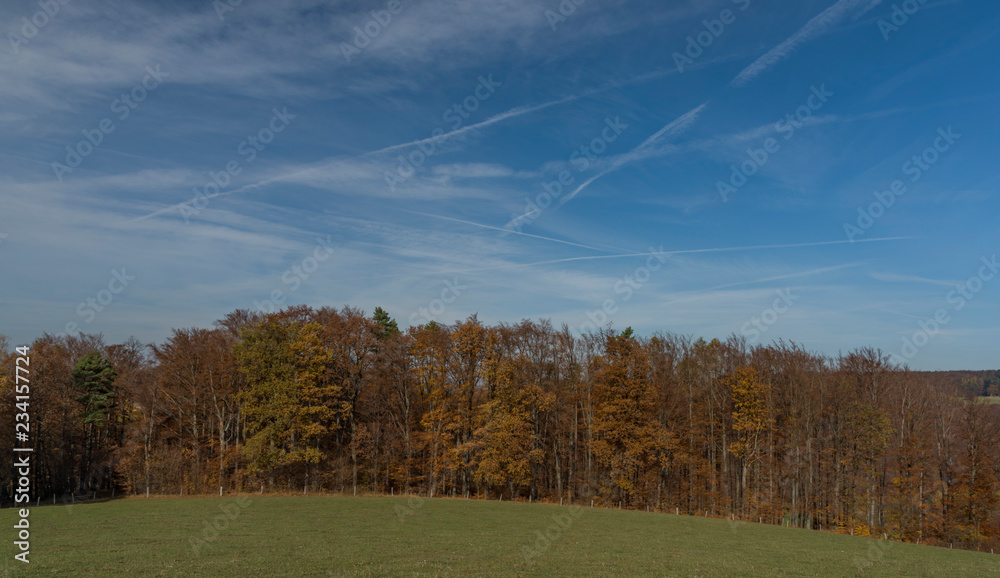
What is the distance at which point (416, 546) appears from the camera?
23.4 m

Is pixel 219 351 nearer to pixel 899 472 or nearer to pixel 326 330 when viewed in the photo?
pixel 326 330

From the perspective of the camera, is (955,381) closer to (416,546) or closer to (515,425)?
(515,425)

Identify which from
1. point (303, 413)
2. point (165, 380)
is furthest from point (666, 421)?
point (165, 380)

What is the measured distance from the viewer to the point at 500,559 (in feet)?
69.2

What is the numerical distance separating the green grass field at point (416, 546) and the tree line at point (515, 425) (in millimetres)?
12231

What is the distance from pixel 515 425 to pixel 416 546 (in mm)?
29134

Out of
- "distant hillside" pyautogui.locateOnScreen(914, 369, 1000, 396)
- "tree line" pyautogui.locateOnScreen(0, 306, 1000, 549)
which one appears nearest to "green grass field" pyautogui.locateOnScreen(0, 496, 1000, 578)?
"tree line" pyautogui.locateOnScreen(0, 306, 1000, 549)

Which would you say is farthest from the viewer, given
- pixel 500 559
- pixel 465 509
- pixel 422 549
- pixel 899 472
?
pixel 899 472

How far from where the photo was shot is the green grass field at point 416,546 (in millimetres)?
18422

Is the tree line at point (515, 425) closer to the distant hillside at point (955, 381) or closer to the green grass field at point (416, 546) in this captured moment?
the distant hillside at point (955, 381)

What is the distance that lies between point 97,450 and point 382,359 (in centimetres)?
3291

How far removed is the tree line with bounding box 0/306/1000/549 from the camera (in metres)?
50.4

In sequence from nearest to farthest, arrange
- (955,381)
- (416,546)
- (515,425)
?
(416,546), (515,425), (955,381)

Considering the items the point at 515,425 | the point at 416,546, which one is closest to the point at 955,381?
the point at 515,425
